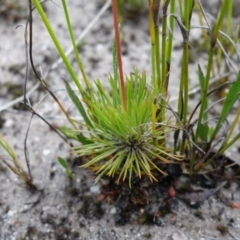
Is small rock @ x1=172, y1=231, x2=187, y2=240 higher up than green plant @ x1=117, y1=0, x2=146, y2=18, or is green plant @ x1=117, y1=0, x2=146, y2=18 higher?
green plant @ x1=117, y1=0, x2=146, y2=18

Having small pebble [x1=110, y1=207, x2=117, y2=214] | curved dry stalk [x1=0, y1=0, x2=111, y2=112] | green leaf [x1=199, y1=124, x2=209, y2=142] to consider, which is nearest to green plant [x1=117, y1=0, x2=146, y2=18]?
curved dry stalk [x1=0, y1=0, x2=111, y2=112]

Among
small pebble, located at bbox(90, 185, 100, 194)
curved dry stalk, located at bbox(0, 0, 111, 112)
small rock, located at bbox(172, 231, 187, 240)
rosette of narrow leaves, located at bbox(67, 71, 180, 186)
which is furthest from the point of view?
curved dry stalk, located at bbox(0, 0, 111, 112)

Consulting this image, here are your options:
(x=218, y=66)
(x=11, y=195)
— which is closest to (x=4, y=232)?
(x=11, y=195)

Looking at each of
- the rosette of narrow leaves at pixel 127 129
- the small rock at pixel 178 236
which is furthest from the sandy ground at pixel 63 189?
the rosette of narrow leaves at pixel 127 129

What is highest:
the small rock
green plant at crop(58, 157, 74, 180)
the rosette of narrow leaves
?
the rosette of narrow leaves

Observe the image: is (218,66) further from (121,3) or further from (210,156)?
(121,3)

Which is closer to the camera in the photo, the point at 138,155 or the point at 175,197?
the point at 138,155

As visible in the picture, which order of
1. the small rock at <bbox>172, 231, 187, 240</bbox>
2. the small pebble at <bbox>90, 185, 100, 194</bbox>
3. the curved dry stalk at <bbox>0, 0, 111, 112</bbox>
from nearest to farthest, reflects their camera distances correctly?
the small rock at <bbox>172, 231, 187, 240</bbox>
the small pebble at <bbox>90, 185, 100, 194</bbox>
the curved dry stalk at <bbox>0, 0, 111, 112</bbox>

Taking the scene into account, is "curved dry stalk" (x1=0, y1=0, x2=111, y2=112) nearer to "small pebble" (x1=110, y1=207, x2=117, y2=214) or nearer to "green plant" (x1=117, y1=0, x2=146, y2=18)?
"green plant" (x1=117, y1=0, x2=146, y2=18)
